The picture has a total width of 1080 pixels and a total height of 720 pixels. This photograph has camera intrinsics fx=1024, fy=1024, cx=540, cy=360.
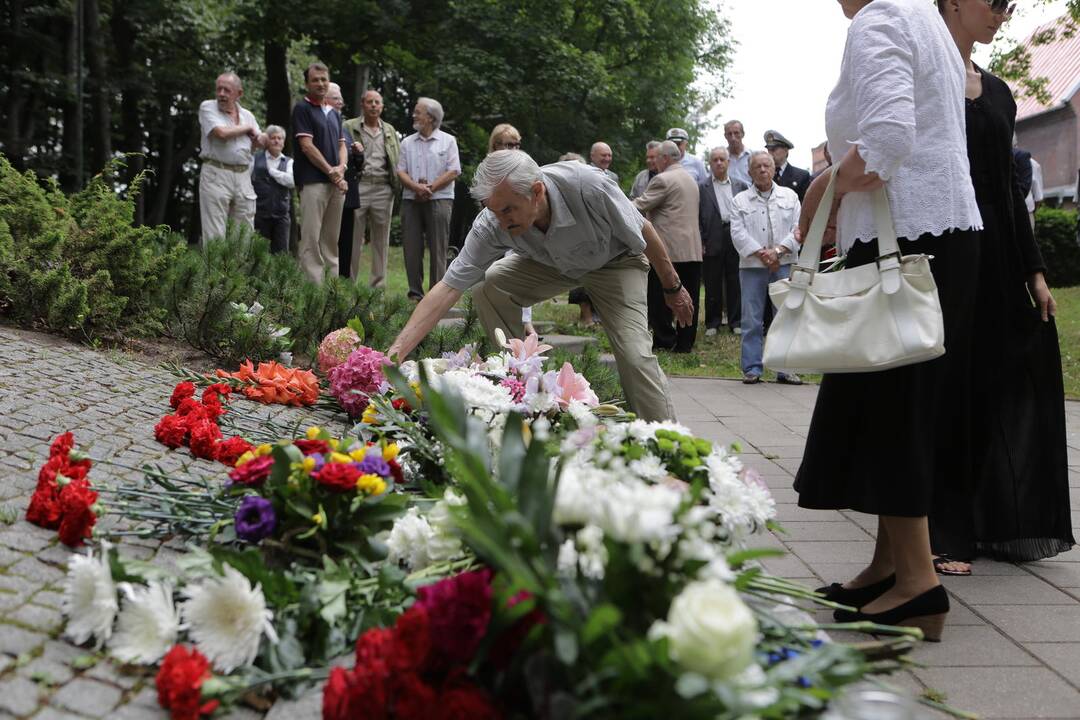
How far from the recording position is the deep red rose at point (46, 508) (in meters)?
2.74

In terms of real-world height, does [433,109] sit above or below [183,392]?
above

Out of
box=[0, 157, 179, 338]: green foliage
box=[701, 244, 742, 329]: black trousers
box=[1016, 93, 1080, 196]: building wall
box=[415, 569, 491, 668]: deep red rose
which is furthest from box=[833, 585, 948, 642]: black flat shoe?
box=[1016, 93, 1080, 196]: building wall

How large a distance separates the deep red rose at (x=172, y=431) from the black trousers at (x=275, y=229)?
8686mm

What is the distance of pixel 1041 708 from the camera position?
8.81 ft

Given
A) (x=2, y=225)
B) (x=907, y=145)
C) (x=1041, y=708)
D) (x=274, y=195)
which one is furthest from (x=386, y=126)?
(x=1041, y=708)

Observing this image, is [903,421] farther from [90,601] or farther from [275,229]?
[275,229]

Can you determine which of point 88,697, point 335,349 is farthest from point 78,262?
point 88,697

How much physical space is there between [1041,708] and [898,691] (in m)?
1.09

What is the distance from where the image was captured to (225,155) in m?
9.72

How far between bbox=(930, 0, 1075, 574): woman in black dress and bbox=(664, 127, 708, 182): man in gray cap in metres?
7.55

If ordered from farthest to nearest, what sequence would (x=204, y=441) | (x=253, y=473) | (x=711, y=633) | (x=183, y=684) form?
(x=204, y=441), (x=253, y=473), (x=183, y=684), (x=711, y=633)

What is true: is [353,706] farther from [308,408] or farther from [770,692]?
[308,408]

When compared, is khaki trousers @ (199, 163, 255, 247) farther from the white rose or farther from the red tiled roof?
the red tiled roof

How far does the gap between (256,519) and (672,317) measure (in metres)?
9.20
